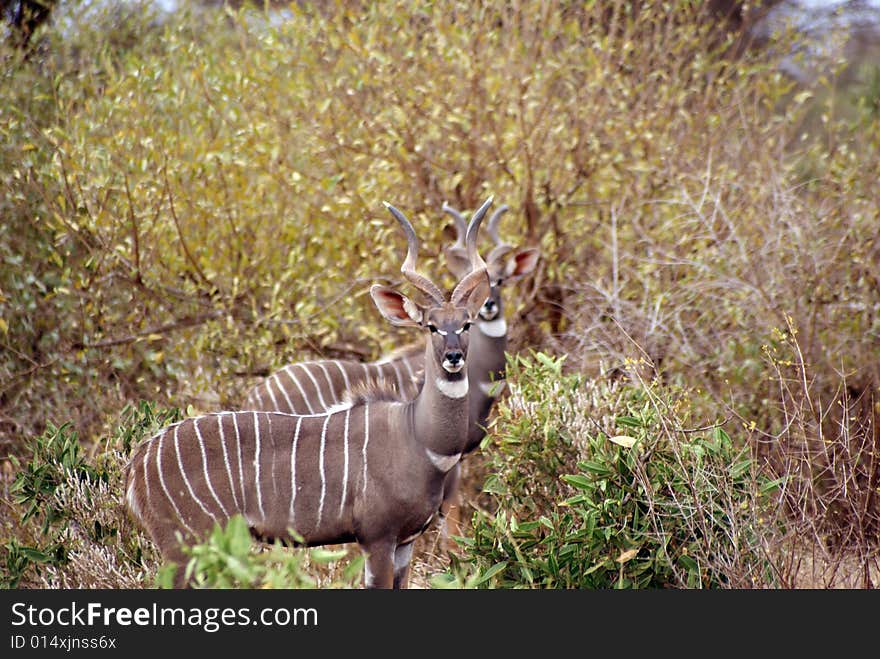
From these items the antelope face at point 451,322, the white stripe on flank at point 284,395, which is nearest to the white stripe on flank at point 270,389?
the white stripe on flank at point 284,395

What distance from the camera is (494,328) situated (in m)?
5.55

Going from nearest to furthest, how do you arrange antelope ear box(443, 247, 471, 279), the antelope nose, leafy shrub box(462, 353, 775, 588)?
leafy shrub box(462, 353, 775, 588)
the antelope nose
antelope ear box(443, 247, 471, 279)

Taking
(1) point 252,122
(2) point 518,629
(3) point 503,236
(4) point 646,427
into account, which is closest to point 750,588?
(4) point 646,427

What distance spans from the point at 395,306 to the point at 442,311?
1.12ft

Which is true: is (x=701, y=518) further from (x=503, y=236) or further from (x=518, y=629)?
(x=503, y=236)

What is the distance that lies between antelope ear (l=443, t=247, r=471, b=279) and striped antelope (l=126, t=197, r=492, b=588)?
1.59 meters

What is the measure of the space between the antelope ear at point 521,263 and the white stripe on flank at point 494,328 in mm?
231

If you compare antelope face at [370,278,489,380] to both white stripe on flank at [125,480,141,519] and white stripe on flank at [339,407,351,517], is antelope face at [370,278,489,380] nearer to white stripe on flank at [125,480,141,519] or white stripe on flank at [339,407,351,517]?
white stripe on flank at [339,407,351,517]

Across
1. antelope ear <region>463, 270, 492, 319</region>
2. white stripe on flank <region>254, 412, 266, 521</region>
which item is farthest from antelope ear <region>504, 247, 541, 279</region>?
white stripe on flank <region>254, 412, 266, 521</region>

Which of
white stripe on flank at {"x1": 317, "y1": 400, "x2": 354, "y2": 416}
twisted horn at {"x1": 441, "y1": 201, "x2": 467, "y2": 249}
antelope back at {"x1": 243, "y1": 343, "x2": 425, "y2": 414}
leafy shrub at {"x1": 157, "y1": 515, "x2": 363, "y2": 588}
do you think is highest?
leafy shrub at {"x1": 157, "y1": 515, "x2": 363, "y2": 588}

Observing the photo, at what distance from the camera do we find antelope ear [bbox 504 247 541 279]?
5.56m

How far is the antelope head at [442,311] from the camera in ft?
12.3

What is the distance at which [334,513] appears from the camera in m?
3.71

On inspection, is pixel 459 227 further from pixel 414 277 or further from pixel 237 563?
pixel 237 563
